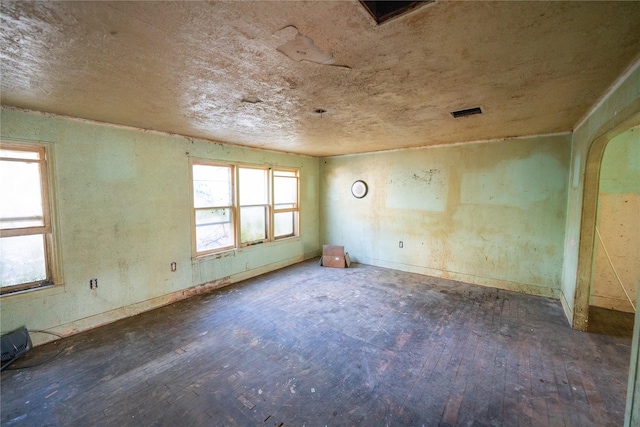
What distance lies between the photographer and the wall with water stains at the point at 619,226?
10.9 ft

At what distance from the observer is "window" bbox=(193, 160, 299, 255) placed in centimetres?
418

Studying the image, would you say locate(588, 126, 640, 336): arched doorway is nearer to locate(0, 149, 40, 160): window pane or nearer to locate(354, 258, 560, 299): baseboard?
locate(354, 258, 560, 299): baseboard

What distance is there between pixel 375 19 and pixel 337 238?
5.20 m

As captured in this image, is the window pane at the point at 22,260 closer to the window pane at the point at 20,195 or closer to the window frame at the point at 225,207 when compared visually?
the window pane at the point at 20,195

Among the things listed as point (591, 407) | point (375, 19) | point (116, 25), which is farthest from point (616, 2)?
point (591, 407)

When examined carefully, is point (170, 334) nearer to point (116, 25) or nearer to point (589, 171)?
point (116, 25)

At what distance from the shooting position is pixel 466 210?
4.54 metres

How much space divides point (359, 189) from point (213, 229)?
310 cm

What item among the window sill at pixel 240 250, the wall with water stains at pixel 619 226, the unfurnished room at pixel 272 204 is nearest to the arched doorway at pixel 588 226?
the unfurnished room at pixel 272 204

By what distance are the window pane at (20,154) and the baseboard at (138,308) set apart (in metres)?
1.82

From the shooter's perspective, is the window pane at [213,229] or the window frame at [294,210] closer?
the window pane at [213,229]

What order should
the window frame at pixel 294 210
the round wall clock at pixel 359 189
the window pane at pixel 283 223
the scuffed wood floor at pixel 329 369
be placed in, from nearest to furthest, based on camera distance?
1. the scuffed wood floor at pixel 329 369
2. the window frame at pixel 294 210
3. the window pane at pixel 283 223
4. the round wall clock at pixel 359 189

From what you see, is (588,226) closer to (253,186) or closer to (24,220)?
(253,186)

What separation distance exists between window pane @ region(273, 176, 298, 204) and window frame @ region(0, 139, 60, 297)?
3234 mm
